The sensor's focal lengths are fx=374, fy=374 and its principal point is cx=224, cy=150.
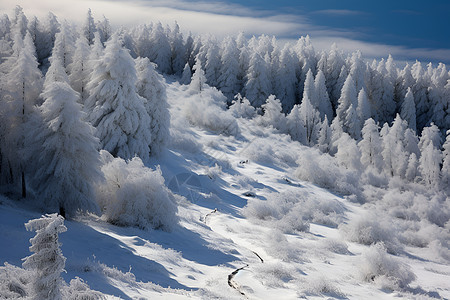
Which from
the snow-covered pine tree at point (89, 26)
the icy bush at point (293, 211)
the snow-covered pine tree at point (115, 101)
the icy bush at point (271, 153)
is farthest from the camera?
the snow-covered pine tree at point (89, 26)

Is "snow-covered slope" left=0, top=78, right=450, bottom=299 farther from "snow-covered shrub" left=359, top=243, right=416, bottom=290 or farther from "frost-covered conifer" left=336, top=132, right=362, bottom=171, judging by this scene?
"frost-covered conifer" left=336, top=132, right=362, bottom=171

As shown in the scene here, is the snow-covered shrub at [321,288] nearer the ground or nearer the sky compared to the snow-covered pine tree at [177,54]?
nearer the ground

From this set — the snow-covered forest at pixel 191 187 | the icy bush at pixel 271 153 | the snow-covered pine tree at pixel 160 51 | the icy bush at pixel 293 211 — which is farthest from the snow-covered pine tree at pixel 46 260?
the snow-covered pine tree at pixel 160 51

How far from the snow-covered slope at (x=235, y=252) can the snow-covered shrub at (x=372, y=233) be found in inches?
18.5

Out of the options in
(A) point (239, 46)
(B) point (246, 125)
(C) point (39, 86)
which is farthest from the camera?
(A) point (239, 46)

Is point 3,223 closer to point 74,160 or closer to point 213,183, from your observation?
point 74,160

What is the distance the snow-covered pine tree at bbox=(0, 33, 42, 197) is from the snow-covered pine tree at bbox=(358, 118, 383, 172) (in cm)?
3515

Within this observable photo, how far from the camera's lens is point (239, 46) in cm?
8119

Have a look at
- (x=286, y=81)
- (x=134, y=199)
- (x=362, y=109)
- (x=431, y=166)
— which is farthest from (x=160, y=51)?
(x=134, y=199)

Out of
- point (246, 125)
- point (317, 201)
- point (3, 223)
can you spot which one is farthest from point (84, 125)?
point (246, 125)

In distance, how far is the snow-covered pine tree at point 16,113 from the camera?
17203mm

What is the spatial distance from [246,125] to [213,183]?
24.7 m

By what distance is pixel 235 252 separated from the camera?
1537cm

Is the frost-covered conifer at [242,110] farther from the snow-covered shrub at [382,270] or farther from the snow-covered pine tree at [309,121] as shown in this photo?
the snow-covered shrub at [382,270]
